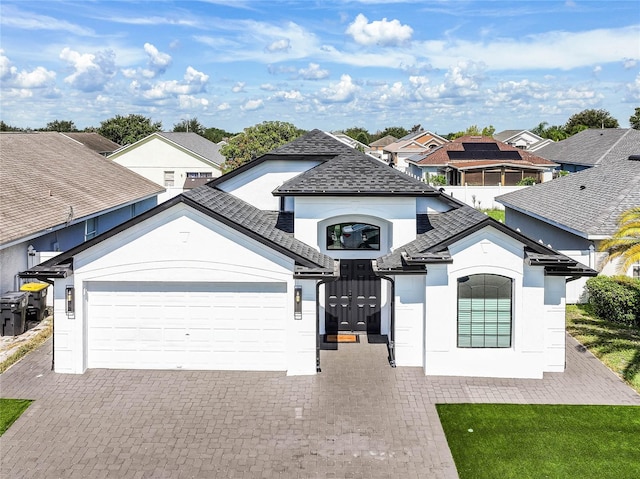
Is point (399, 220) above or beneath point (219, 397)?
above

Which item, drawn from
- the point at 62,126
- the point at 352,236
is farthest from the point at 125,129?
the point at 352,236

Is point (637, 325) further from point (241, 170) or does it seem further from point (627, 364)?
point (241, 170)

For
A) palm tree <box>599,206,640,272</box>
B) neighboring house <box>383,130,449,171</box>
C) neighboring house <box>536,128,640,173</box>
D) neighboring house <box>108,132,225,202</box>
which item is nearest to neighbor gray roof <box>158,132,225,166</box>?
neighboring house <box>108,132,225,202</box>

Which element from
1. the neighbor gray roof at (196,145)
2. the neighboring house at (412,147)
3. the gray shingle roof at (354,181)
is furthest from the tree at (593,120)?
the gray shingle roof at (354,181)

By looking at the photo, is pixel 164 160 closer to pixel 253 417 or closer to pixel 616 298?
pixel 616 298

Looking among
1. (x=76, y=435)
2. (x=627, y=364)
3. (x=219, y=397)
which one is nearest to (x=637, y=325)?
(x=627, y=364)
